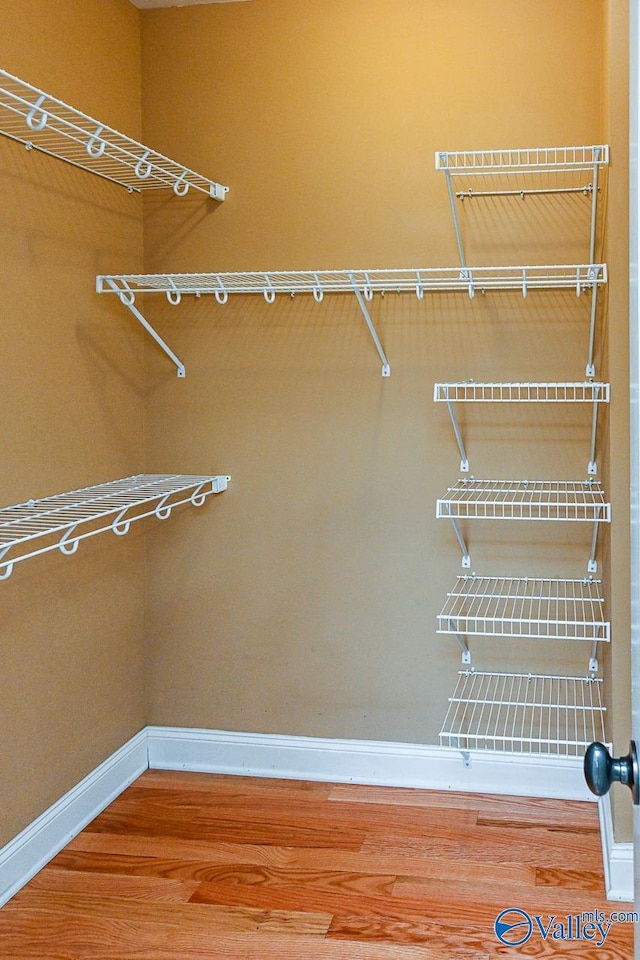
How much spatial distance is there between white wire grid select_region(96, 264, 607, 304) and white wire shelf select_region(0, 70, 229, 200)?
0.27m

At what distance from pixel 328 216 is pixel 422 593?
117 cm

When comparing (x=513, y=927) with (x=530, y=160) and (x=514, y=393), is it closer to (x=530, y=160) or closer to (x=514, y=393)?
(x=514, y=393)

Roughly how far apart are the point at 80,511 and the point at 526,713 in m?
1.41

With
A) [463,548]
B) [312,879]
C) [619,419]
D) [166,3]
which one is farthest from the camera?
[166,3]

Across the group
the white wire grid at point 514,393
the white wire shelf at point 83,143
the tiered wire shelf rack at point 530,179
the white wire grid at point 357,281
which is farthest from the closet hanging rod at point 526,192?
the white wire shelf at point 83,143

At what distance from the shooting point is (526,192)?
2520 mm

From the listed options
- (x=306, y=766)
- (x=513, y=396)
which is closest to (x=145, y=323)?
(x=513, y=396)

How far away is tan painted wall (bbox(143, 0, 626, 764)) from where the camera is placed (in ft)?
8.32

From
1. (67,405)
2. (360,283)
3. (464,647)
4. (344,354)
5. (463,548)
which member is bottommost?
(464,647)

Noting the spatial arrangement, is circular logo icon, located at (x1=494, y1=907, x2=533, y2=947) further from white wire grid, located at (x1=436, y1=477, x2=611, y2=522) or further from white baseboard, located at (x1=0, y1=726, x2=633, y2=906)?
white wire grid, located at (x1=436, y1=477, x2=611, y2=522)

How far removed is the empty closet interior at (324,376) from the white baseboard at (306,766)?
0.16ft

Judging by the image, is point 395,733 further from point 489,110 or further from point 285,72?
point 285,72

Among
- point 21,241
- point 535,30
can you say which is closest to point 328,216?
point 535,30

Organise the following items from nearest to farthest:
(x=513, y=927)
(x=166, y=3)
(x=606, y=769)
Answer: (x=606, y=769) < (x=513, y=927) < (x=166, y=3)
